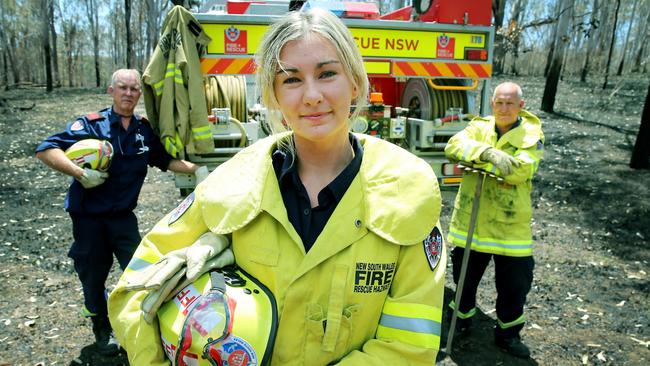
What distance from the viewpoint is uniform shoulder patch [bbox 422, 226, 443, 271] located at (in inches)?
61.2

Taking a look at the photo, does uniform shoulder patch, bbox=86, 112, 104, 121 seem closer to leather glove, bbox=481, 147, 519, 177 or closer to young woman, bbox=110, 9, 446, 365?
young woman, bbox=110, 9, 446, 365

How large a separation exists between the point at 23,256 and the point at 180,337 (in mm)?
5087

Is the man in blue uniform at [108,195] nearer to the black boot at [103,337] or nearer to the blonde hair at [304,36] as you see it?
the black boot at [103,337]

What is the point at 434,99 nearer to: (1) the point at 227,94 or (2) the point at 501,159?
(2) the point at 501,159

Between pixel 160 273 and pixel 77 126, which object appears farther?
pixel 77 126

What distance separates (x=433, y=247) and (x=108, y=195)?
10.1ft

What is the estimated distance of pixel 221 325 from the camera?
1432 millimetres

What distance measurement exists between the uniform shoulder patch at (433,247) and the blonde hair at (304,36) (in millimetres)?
548

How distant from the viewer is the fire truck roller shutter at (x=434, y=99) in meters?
4.83

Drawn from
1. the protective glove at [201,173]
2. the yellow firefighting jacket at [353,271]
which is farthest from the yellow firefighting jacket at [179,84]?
the yellow firefighting jacket at [353,271]

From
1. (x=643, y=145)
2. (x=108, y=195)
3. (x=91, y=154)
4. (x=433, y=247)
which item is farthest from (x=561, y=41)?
(x=433, y=247)

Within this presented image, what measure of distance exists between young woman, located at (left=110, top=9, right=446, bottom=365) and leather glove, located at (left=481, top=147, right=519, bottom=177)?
2285 mm

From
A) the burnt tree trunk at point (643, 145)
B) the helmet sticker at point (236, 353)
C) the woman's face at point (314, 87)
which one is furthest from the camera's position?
the burnt tree trunk at point (643, 145)

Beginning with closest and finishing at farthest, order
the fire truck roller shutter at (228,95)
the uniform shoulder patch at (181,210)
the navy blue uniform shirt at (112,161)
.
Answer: the uniform shoulder patch at (181,210) → the navy blue uniform shirt at (112,161) → the fire truck roller shutter at (228,95)
